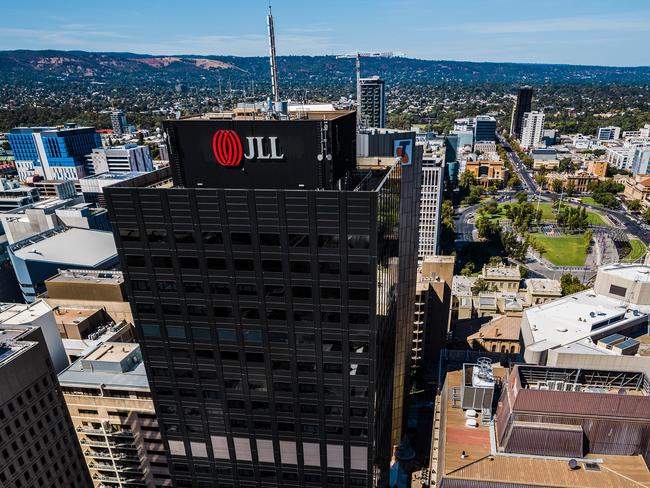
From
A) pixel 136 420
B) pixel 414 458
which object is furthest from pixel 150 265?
pixel 414 458

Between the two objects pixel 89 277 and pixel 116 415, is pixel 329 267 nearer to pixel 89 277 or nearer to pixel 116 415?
pixel 116 415

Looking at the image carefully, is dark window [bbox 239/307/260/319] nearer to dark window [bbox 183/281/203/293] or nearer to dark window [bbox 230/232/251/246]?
dark window [bbox 183/281/203/293]

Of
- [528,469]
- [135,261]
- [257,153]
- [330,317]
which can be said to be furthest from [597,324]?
[135,261]

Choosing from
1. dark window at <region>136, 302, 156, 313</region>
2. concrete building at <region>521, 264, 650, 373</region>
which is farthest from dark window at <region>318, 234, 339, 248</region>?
concrete building at <region>521, 264, 650, 373</region>

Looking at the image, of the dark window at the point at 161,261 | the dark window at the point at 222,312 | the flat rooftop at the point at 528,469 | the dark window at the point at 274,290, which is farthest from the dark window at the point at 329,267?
the flat rooftop at the point at 528,469

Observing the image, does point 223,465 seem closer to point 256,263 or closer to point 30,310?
point 256,263
